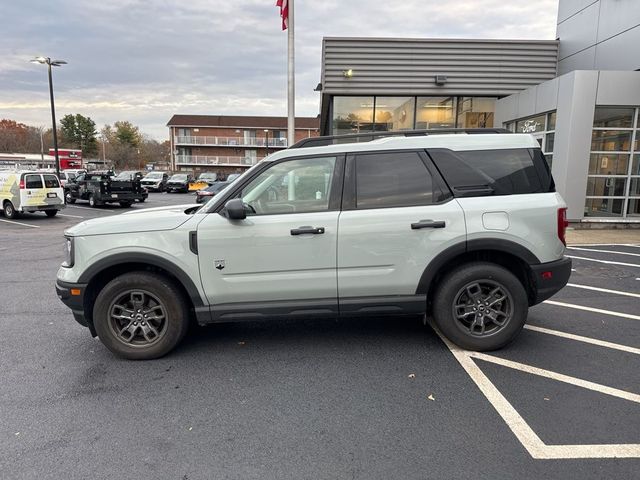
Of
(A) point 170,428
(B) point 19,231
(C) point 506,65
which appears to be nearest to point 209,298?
(A) point 170,428

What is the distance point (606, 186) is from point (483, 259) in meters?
10.2

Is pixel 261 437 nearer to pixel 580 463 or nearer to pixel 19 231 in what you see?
pixel 580 463

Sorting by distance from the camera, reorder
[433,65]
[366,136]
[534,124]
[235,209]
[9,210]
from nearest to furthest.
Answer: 1. [235,209]
2. [366,136]
3. [534,124]
4. [433,65]
5. [9,210]

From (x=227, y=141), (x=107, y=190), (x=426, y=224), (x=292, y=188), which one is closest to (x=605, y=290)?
(x=426, y=224)

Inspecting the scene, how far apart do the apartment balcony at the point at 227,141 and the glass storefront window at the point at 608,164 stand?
50040 millimetres

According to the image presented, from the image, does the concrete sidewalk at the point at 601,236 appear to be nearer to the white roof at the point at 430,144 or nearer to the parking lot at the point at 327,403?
the parking lot at the point at 327,403

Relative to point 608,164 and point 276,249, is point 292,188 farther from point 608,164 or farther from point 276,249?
point 608,164

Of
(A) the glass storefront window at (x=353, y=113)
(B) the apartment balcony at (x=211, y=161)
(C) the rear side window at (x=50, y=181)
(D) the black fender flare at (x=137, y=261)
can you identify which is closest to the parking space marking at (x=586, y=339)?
(D) the black fender flare at (x=137, y=261)

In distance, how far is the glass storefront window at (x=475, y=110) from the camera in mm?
15219

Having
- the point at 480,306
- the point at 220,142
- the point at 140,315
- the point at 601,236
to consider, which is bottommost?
the point at 601,236

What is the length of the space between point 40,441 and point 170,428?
0.82 m

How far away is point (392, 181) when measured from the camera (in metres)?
4.09

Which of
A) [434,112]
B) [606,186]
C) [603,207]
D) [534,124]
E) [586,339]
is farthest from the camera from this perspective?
[434,112]

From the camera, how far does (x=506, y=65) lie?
14.5 metres
